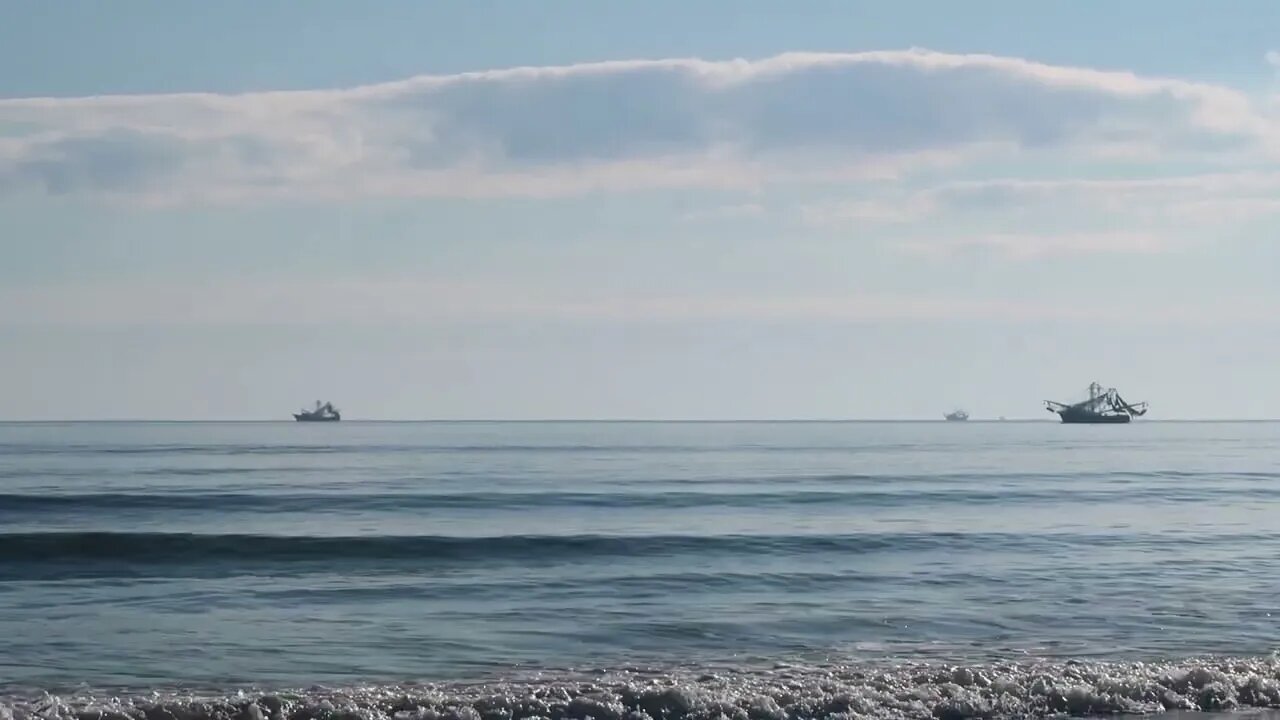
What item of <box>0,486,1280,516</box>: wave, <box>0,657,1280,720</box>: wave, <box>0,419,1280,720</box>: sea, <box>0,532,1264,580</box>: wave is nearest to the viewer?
<box>0,657,1280,720</box>: wave

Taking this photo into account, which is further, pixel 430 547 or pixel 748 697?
pixel 430 547

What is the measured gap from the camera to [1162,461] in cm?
9206

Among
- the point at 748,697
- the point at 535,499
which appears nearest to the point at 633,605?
the point at 748,697

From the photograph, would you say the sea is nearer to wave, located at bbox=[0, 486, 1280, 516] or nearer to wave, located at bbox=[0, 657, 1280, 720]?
wave, located at bbox=[0, 657, 1280, 720]

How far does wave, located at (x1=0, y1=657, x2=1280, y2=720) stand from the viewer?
16.4 meters

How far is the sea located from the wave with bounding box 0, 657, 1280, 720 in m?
0.04

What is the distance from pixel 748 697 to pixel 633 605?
8.83 m

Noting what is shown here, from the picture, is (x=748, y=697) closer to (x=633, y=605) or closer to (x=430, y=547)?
(x=633, y=605)

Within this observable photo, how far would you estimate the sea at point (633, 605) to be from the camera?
680 inches

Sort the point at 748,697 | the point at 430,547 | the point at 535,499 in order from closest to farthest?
the point at 748,697 < the point at 430,547 < the point at 535,499

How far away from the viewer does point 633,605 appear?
84.2ft

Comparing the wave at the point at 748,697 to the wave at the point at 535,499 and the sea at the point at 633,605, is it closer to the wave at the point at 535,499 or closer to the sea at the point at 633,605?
the sea at the point at 633,605

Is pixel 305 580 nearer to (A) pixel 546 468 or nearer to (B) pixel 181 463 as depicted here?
(A) pixel 546 468

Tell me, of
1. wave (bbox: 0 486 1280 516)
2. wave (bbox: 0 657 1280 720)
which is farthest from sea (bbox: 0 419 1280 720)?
wave (bbox: 0 486 1280 516)
